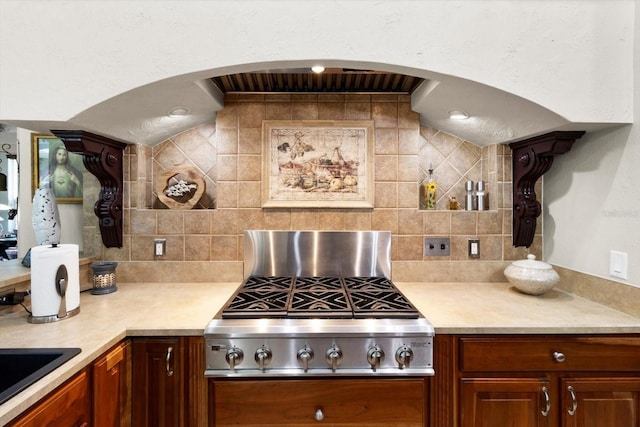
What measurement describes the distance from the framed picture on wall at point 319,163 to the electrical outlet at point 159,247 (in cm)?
72

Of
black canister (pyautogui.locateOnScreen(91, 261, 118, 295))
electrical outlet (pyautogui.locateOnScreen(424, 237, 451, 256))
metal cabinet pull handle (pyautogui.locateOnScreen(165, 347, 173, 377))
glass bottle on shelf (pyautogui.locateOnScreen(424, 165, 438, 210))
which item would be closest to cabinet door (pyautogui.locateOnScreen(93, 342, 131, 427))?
metal cabinet pull handle (pyautogui.locateOnScreen(165, 347, 173, 377))

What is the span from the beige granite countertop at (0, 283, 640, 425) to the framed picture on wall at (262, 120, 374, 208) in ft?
2.21

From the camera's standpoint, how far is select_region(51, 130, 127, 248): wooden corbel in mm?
1734

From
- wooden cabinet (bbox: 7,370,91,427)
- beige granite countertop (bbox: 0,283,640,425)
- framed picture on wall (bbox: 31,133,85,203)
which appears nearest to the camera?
wooden cabinet (bbox: 7,370,91,427)

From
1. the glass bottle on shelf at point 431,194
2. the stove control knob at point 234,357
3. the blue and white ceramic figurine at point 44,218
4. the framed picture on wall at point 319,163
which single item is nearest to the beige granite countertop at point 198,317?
the stove control knob at point 234,357

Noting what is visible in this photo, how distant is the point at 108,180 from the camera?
1.87 meters

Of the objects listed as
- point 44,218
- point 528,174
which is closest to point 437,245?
point 528,174

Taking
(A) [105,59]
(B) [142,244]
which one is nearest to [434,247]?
(B) [142,244]

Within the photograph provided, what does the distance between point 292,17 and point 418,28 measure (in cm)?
55

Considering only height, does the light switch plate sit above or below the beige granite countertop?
above

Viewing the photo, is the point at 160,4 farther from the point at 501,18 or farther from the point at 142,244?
the point at 501,18

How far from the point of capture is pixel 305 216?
199 centimetres

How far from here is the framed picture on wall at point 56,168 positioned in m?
1.95

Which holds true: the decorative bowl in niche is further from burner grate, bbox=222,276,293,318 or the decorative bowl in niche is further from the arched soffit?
burner grate, bbox=222,276,293,318
